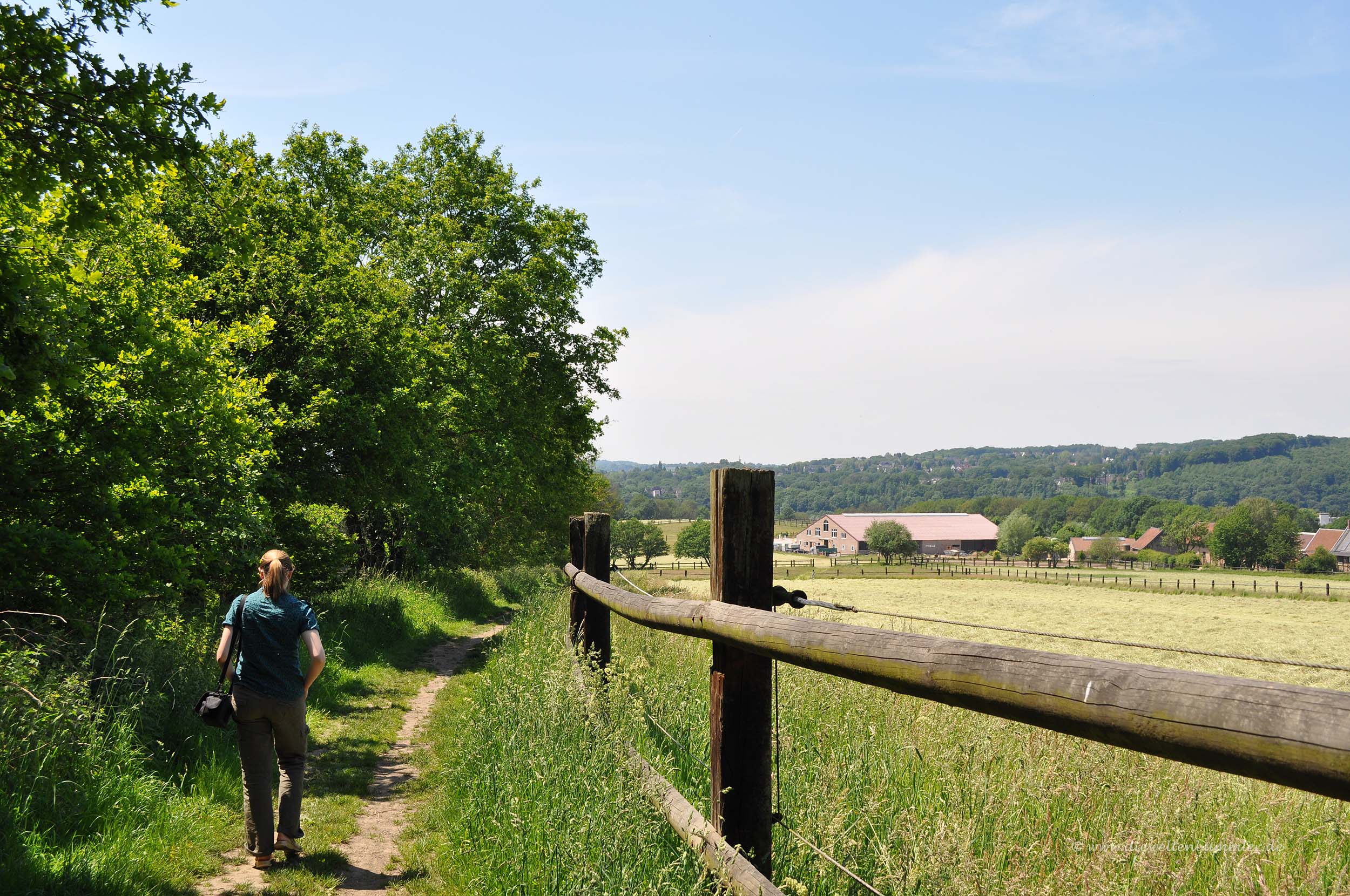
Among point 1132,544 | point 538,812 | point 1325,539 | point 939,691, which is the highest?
point 939,691

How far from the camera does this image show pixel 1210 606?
49312 millimetres

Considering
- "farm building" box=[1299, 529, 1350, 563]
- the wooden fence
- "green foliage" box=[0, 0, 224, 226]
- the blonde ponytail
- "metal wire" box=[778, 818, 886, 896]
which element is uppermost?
"green foliage" box=[0, 0, 224, 226]

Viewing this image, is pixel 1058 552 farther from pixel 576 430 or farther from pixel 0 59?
pixel 0 59

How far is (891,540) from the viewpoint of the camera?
121188mm

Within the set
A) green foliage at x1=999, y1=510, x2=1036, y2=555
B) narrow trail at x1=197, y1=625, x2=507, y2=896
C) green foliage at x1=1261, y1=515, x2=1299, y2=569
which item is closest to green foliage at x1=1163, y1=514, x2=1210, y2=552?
green foliage at x1=1261, y1=515, x2=1299, y2=569

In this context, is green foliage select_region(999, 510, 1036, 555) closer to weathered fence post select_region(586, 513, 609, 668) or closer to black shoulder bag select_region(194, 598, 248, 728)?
weathered fence post select_region(586, 513, 609, 668)

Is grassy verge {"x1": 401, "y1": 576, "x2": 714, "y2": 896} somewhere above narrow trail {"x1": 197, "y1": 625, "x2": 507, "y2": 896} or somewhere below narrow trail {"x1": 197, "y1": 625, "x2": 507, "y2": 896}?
above

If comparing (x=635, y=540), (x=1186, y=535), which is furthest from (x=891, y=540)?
(x=1186, y=535)

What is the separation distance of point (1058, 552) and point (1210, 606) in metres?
97.8

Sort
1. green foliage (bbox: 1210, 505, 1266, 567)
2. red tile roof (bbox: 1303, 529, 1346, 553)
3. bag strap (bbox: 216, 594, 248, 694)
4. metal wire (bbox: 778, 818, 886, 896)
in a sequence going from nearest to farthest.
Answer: metal wire (bbox: 778, 818, 886, 896)
bag strap (bbox: 216, 594, 248, 694)
green foliage (bbox: 1210, 505, 1266, 567)
red tile roof (bbox: 1303, 529, 1346, 553)

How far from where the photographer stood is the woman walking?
546 cm

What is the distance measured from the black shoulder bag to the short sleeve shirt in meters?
0.02

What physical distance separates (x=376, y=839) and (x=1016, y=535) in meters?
139

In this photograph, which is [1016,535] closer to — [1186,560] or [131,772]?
[1186,560]
